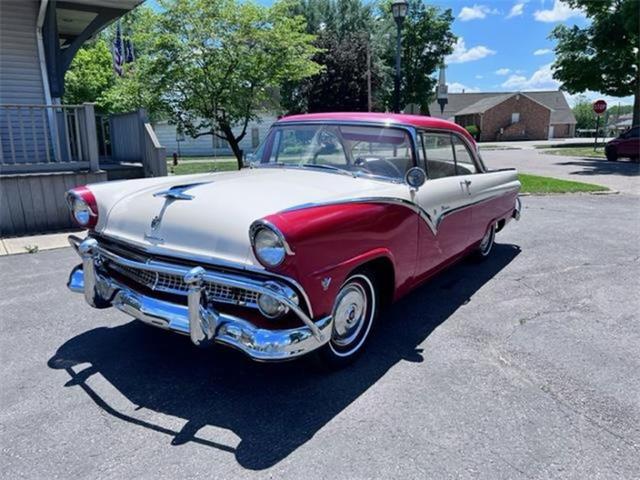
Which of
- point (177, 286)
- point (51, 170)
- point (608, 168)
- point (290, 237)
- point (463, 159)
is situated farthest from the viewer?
point (608, 168)

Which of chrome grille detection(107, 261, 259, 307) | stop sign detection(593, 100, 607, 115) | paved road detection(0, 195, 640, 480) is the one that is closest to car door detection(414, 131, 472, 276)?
paved road detection(0, 195, 640, 480)

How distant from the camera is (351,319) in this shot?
10.8 feet

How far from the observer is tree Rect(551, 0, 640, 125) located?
23.3m

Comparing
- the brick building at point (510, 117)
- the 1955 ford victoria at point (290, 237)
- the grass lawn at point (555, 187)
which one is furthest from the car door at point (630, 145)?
the brick building at point (510, 117)

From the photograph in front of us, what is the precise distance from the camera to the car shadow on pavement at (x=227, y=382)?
262cm

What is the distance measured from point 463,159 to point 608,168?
52.7 ft

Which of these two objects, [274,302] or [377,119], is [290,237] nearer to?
[274,302]

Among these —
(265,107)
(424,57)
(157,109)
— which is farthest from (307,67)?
(424,57)

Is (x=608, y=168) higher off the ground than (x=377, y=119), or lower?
lower

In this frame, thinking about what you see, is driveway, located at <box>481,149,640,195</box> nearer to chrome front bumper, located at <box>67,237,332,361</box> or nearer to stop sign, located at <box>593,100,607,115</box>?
stop sign, located at <box>593,100,607,115</box>

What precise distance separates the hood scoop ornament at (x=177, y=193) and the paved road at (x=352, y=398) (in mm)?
1173

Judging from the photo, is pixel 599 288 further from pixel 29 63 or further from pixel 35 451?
pixel 29 63

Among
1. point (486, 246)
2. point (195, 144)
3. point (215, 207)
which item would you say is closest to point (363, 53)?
point (195, 144)

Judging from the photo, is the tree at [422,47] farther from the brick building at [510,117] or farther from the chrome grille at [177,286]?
the chrome grille at [177,286]
